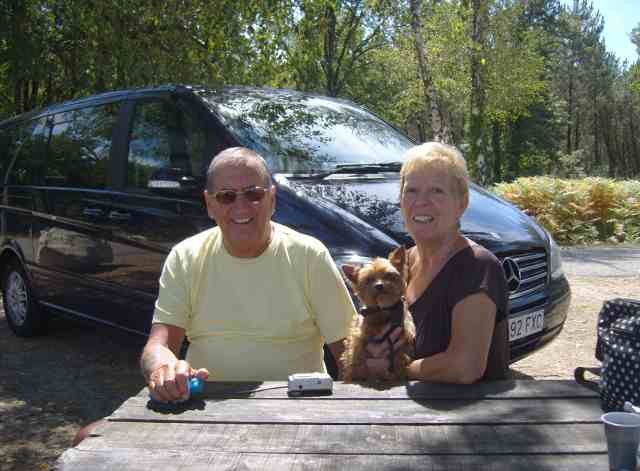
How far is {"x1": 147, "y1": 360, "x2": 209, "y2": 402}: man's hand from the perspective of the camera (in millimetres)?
2203

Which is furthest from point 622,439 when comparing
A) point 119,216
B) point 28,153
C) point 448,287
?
point 28,153

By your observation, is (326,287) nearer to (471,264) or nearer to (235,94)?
(471,264)

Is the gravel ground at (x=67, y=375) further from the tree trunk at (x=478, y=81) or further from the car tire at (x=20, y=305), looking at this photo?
the tree trunk at (x=478, y=81)

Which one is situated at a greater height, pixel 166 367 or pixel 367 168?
pixel 367 168

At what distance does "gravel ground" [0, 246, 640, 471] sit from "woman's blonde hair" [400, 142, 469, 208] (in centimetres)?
265

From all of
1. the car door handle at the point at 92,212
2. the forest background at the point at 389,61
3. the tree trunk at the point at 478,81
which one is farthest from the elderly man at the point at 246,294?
the tree trunk at the point at 478,81

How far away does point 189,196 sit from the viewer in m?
4.36

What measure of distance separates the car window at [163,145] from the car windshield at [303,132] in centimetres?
22

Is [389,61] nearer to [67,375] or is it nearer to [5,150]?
[5,150]

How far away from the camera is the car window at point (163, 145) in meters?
4.49

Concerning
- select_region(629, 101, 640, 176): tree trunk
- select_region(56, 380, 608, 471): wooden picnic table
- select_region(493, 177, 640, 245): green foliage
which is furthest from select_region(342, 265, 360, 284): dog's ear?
select_region(629, 101, 640, 176): tree trunk

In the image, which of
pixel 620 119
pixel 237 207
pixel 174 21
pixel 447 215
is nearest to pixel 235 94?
pixel 237 207

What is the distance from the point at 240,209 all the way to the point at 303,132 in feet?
6.87

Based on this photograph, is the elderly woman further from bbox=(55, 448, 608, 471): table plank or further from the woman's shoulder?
bbox=(55, 448, 608, 471): table plank
